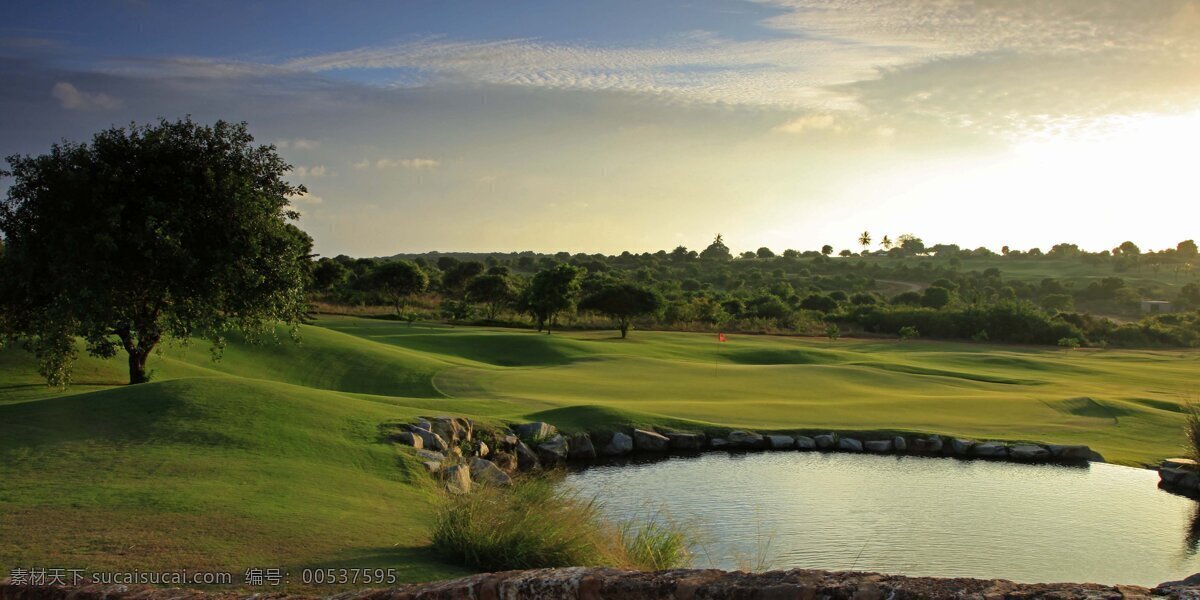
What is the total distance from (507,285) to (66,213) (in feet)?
172

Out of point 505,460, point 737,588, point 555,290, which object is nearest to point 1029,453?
point 505,460

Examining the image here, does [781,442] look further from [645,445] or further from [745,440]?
[645,445]

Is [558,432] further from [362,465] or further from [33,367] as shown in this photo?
[33,367]

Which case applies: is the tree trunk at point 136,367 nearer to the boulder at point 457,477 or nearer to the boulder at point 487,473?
the boulder at point 487,473

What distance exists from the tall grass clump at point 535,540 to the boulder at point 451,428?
789 cm

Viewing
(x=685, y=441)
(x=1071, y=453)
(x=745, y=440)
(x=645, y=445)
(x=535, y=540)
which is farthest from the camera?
(x=745, y=440)

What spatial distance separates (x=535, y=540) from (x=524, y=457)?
34.0 feet

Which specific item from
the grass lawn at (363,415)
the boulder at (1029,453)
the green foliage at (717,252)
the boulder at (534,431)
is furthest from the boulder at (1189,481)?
the green foliage at (717,252)

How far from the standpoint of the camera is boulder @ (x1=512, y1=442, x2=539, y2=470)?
19359 mm

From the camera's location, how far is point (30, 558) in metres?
8.38

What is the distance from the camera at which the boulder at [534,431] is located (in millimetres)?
20359

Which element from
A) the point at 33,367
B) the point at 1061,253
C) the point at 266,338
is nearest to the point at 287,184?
the point at 33,367

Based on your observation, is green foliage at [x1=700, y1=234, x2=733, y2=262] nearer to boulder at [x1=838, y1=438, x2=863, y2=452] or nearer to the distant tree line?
the distant tree line

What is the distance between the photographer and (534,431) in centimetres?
2053
